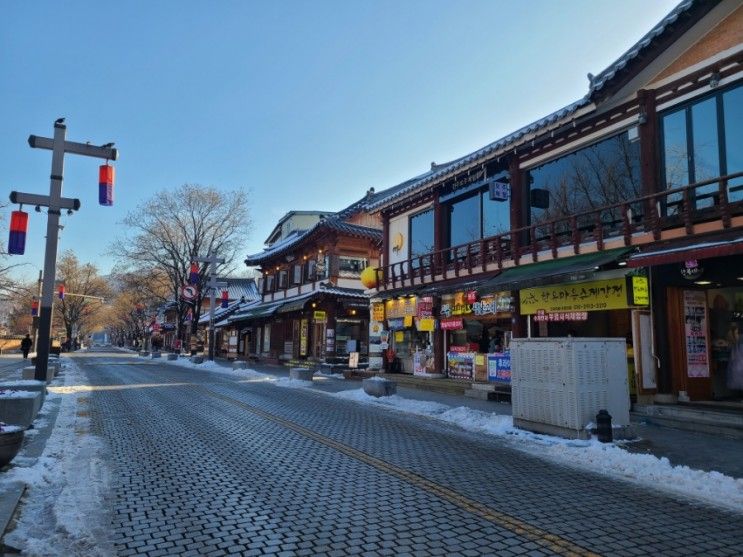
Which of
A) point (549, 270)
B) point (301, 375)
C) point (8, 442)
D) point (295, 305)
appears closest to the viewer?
point (8, 442)

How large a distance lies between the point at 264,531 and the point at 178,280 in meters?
42.7

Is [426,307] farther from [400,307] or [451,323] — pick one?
[400,307]

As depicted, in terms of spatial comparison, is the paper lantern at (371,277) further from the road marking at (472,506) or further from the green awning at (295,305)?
the road marking at (472,506)

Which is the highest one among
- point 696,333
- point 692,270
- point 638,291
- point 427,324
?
point 692,270

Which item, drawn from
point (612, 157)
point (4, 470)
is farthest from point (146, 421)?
point (612, 157)

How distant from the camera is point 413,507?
545cm

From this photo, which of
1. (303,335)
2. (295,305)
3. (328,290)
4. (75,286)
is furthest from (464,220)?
(75,286)

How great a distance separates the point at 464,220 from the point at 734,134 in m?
10.1

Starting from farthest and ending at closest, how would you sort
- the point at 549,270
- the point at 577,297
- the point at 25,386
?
1. the point at 577,297
2. the point at 549,270
3. the point at 25,386

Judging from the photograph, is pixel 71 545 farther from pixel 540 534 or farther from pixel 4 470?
pixel 540 534

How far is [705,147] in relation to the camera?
39.7 feet

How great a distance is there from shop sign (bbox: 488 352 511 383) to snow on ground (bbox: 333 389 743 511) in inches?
174

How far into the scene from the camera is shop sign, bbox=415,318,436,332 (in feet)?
67.2

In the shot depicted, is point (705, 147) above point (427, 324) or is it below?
above
